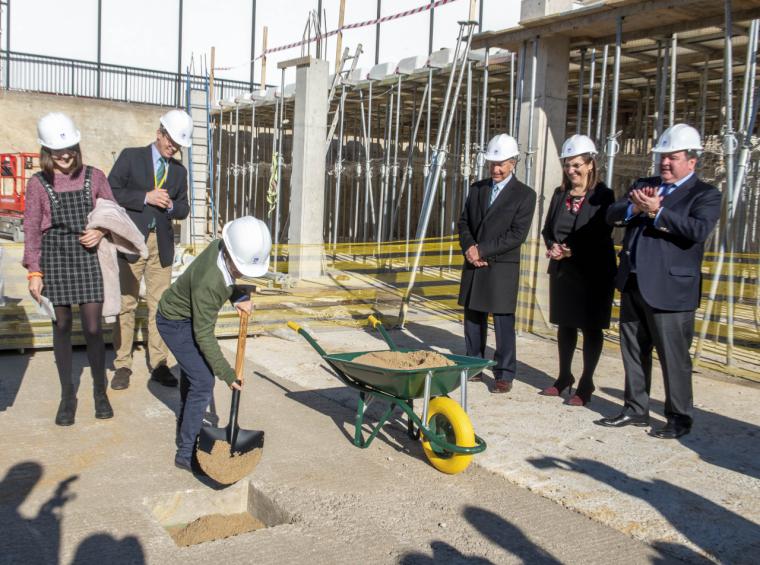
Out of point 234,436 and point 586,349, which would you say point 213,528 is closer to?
point 234,436

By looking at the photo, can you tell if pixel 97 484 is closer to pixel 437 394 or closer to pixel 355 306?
pixel 437 394

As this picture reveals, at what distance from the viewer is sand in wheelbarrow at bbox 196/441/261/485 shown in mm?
3621

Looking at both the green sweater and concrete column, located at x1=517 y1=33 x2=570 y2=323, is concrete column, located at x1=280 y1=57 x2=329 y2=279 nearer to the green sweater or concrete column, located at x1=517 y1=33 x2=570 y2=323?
concrete column, located at x1=517 y1=33 x2=570 y2=323

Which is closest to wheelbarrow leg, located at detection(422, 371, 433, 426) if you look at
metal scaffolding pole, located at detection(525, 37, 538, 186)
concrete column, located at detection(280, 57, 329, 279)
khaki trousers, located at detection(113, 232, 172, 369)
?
khaki trousers, located at detection(113, 232, 172, 369)

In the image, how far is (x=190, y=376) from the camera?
3967mm

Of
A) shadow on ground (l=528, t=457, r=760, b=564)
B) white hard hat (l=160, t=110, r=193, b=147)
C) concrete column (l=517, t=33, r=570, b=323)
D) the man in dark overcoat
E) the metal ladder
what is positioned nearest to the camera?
shadow on ground (l=528, t=457, r=760, b=564)

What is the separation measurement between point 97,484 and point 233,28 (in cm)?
2351

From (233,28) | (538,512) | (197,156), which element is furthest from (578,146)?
(233,28)

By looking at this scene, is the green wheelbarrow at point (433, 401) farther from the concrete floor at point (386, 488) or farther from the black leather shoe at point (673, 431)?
the black leather shoe at point (673, 431)

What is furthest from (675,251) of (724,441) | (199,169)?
(199,169)

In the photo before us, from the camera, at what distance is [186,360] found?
3.97 metres

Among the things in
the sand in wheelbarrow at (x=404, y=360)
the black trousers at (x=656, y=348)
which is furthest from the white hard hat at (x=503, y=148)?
the sand in wheelbarrow at (x=404, y=360)

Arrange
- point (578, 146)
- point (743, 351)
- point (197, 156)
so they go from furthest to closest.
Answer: point (197, 156) → point (743, 351) → point (578, 146)

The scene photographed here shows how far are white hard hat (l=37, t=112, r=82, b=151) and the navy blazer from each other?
3378 mm
